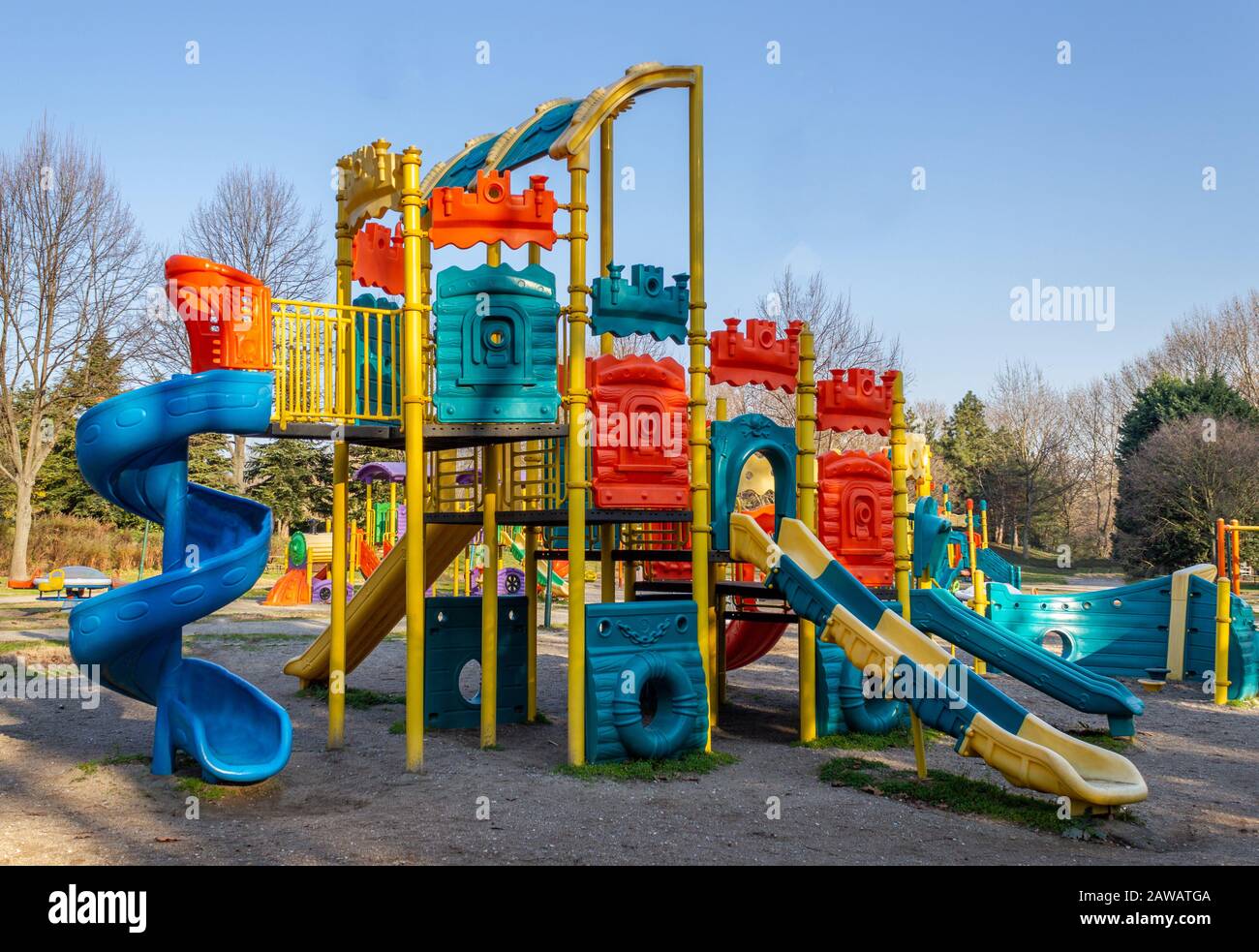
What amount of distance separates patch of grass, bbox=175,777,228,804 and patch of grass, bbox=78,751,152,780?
0.90 meters

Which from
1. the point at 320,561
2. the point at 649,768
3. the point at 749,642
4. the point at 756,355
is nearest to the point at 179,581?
the point at 649,768

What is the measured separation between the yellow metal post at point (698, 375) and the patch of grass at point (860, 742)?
1.10 meters

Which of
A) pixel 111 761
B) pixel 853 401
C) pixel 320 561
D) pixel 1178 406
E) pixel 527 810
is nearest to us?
pixel 527 810

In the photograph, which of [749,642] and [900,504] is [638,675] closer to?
[900,504]

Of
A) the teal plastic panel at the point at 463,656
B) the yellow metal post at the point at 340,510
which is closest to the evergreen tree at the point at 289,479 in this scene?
the yellow metal post at the point at 340,510

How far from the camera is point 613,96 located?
8773 millimetres

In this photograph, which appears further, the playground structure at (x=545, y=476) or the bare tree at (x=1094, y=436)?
the bare tree at (x=1094, y=436)

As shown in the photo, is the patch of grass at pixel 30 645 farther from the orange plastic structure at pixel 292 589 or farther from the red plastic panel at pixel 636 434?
the red plastic panel at pixel 636 434

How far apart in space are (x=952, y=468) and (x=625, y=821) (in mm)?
49445

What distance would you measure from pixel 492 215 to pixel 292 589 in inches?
730

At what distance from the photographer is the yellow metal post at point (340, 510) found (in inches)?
334

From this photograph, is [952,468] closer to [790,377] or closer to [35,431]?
[35,431]
